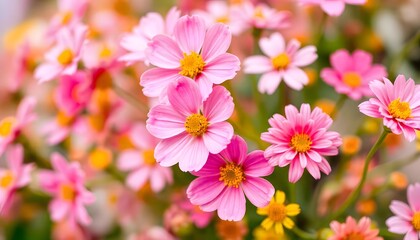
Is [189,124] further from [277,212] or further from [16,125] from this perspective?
[16,125]

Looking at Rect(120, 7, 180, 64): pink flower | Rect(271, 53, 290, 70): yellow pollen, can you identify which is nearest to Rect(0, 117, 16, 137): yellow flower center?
Rect(120, 7, 180, 64): pink flower

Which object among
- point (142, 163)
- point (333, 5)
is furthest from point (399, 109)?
point (142, 163)

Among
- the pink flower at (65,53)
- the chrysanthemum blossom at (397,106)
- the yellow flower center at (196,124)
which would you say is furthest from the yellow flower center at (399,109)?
the pink flower at (65,53)

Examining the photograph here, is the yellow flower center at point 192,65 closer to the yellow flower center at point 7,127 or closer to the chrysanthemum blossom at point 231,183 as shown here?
the chrysanthemum blossom at point 231,183

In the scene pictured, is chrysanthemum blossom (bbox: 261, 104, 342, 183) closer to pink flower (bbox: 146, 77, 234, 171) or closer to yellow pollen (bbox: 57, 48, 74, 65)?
pink flower (bbox: 146, 77, 234, 171)

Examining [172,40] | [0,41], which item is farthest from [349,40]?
[0,41]

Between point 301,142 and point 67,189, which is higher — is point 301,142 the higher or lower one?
the higher one
